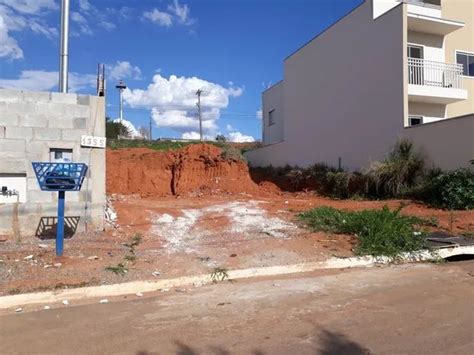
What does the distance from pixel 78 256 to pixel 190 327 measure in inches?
140

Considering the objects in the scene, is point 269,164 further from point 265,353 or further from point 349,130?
point 265,353

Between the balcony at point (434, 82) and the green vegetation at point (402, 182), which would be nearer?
the green vegetation at point (402, 182)

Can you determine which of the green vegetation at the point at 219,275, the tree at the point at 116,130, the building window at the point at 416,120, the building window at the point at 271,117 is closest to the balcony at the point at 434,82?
the building window at the point at 416,120

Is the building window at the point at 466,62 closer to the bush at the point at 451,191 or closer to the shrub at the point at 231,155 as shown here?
the bush at the point at 451,191

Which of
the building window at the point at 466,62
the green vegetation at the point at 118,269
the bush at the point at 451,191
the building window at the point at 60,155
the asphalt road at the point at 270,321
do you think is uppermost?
the building window at the point at 466,62

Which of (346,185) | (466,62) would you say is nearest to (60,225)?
(346,185)

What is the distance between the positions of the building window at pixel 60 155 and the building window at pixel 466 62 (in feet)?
62.8

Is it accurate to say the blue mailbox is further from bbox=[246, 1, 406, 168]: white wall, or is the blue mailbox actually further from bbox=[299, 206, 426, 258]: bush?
bbox=[246, 1, 406, 168]: white wall

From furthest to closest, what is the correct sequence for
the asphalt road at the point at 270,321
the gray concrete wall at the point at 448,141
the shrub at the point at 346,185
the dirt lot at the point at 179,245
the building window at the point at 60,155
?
the shrub at the point at 346,185
the gray concrete wall at the point at 448,141
the building window at the point at 60,155
the dirt lot at the point at 179,245
the asphalt road at the point at 270,321

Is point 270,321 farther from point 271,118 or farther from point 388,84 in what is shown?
point 271,118

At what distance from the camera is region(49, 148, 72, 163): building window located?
9.08 meters

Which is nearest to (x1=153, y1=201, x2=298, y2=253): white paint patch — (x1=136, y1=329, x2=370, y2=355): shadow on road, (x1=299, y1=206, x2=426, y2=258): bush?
(x1=299, y1=206, x2=426, y2=258): bush

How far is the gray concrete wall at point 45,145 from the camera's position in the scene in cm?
872

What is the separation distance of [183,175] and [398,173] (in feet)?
28.6
